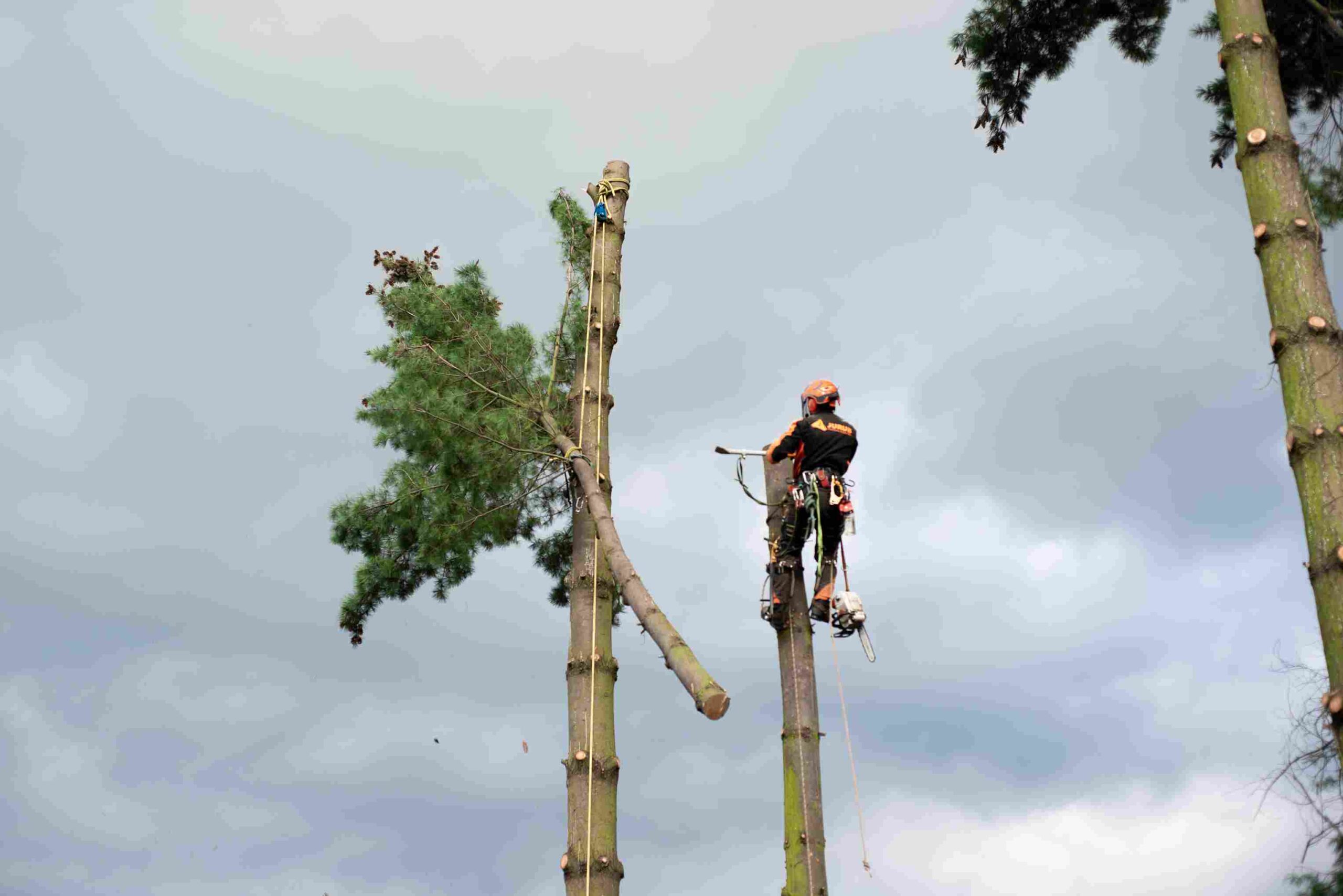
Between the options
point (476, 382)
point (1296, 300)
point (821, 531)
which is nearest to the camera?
point (1296, 300)

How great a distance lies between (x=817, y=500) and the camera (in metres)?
7.58

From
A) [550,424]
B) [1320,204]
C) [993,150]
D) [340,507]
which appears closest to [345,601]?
[340,507]

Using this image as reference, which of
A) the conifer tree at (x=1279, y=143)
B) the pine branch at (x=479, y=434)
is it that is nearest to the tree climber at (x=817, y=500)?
the pine branch at (x=479, y=434)

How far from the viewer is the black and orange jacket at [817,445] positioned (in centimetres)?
775

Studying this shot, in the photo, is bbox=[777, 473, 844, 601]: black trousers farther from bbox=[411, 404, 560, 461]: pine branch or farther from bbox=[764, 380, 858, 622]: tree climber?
bbox=[411, 404, 560, 461]: pine branch

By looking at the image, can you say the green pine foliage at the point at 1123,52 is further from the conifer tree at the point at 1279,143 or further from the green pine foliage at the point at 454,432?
the green pine foliage at the point at 454,432

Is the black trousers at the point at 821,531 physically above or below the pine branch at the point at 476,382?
below

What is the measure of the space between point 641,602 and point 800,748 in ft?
4.13

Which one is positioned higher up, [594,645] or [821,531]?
[821,531]

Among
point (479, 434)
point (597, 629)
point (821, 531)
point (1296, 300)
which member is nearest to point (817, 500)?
point (821, 531)

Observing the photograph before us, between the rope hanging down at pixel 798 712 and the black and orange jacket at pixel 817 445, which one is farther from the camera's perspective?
the black and orange jacket at pixel 817 445

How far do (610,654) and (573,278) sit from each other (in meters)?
3.11

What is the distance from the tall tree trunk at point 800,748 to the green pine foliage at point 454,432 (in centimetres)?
204

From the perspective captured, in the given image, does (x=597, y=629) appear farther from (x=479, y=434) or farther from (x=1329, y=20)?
(x=1329, y=20)
